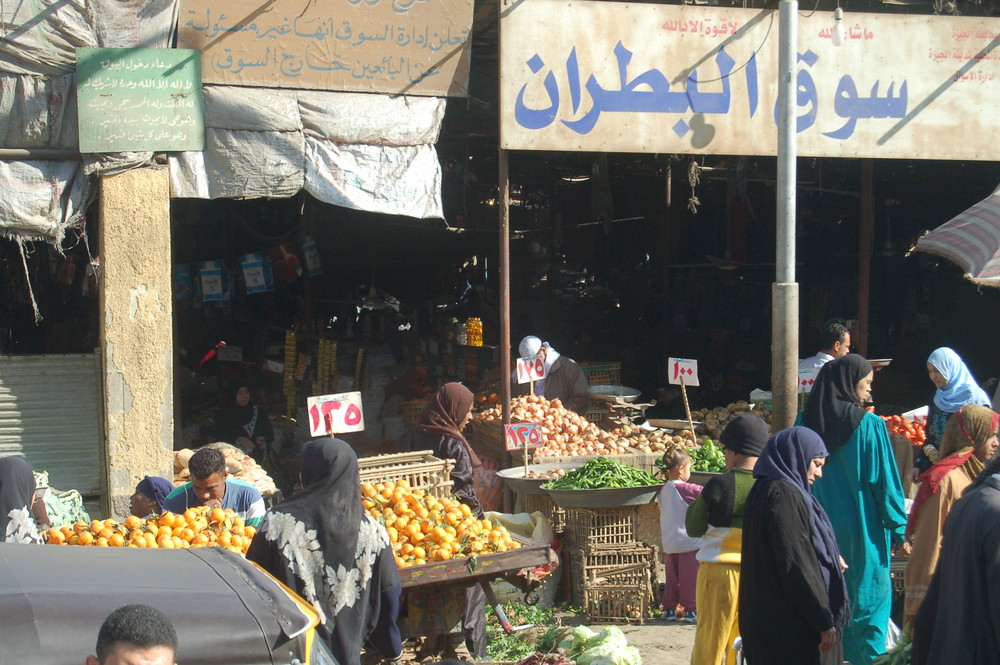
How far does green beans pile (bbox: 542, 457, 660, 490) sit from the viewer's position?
22.2 ft

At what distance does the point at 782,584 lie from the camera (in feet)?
12.9

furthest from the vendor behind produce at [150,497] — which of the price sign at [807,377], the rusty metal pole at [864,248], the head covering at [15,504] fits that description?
the rusty metal pole at [864,248]

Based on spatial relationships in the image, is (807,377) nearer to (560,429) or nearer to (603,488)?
(560,429)

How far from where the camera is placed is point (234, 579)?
10.1ft

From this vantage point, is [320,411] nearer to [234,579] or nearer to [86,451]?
[86,451]

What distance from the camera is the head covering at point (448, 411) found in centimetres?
704

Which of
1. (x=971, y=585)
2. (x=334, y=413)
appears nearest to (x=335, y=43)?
(x=334, y=413)

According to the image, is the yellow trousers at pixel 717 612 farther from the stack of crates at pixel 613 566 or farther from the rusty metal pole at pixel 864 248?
Answer: the rusty metal pole at pixel 864 248

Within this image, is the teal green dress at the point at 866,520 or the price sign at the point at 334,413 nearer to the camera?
the teal green dress at the point at 866,520

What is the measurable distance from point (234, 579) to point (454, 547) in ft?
7.60

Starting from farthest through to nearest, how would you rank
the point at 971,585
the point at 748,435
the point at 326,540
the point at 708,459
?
1. the point at 708,459
2. the point at 748,435
3. the point at 326,540
4. the point at 971,585

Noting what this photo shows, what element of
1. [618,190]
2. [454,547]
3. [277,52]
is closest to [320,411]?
[454,547]

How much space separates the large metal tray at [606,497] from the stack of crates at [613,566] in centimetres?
15

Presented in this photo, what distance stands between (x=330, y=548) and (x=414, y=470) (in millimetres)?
2511
